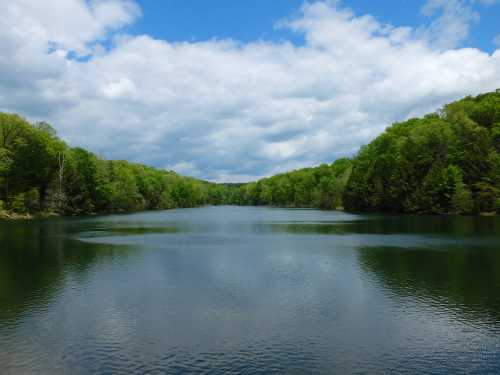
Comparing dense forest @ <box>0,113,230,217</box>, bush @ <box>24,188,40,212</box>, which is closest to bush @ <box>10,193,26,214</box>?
dense forest @ <box>0,113,230,217</box>

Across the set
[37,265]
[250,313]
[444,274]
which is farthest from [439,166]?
[250,313]

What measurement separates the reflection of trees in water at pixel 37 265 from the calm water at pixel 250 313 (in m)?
0.13

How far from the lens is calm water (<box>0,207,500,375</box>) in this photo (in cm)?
1220

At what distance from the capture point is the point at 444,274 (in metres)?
24.5

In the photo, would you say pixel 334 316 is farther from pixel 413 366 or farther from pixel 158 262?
pixel 158 262

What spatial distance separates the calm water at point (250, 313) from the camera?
40.0ft

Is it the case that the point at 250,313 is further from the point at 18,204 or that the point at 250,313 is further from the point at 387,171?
A: the point at 387,171

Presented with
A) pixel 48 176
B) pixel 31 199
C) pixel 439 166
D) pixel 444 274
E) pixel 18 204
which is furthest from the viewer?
pixel 439 166

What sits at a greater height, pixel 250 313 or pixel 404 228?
pixel 404 228

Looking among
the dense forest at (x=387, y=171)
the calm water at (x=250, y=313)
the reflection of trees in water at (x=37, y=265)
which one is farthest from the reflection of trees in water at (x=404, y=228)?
the dense forest at (x=387, y=171)

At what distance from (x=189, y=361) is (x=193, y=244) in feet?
92.2

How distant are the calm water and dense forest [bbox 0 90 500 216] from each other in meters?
61.5

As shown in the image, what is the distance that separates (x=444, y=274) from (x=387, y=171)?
91.8m

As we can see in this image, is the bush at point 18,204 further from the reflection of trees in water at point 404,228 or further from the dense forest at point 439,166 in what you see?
the dense forest at point 439,166
